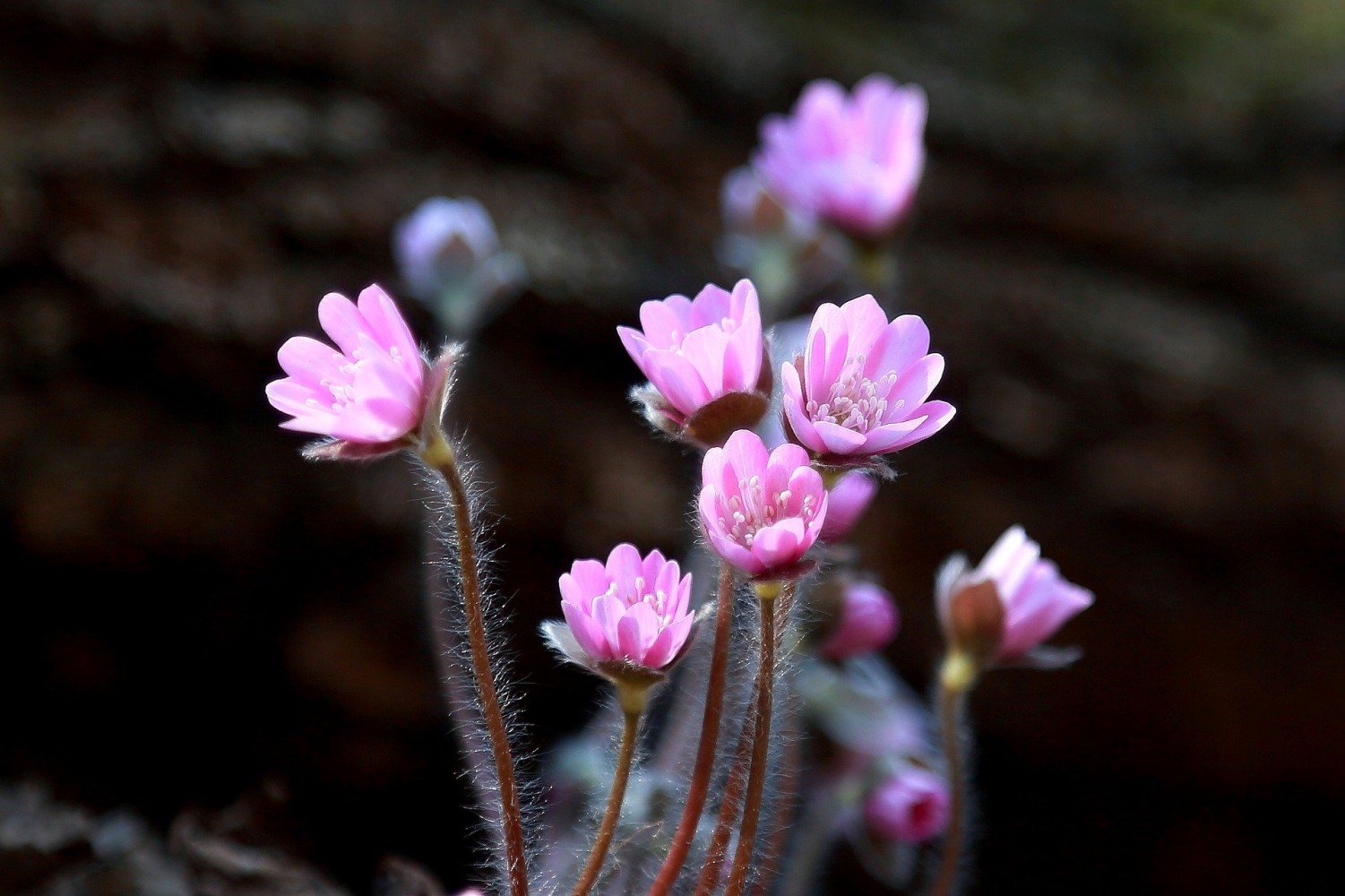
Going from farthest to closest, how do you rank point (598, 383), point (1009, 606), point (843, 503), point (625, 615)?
point (598, 383) → point (1009, 606) → point (843, 503) → point (625, 615)

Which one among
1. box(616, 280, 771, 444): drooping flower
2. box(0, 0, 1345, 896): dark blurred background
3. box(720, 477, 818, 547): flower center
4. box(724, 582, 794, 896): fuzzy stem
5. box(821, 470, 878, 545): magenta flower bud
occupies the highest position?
box(616, 280, 771, 444): drooping flower

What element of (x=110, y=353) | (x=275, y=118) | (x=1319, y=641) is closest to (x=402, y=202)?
(x=275, y=118)

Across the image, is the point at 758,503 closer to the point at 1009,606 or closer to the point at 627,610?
the point at 627,610

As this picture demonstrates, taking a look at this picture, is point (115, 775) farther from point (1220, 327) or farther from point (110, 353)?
point (1220, 327)

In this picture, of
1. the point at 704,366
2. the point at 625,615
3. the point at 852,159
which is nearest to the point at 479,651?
the point at 625,615

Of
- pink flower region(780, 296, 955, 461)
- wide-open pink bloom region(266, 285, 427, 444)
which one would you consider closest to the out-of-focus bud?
wide-open pink bloom region(266, 285, 427, 444)

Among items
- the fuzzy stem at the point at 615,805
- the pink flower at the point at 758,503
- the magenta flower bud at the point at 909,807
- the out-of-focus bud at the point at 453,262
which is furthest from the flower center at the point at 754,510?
the out-of-focus bud at the point at 453,262

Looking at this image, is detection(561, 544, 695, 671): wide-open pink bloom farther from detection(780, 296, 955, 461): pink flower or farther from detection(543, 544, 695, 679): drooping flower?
detection(780, 296, 955, 461): pink flower

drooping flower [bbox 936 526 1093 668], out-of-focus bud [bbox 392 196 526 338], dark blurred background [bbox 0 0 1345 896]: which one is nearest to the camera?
drooping flower [bbox 936 526 1093 668]
